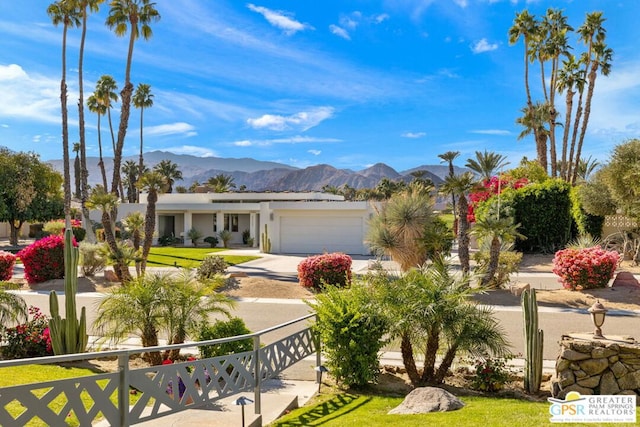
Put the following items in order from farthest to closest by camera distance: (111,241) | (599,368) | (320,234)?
1. (320,234)
2. (111,241)
3. (599,368)

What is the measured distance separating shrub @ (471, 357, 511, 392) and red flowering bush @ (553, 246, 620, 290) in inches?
377

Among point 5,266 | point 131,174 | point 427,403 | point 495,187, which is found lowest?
point 427,403

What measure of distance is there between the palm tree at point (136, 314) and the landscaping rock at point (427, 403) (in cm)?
412

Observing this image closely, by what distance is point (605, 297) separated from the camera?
14953mm

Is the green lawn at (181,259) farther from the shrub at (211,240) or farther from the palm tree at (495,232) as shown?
the palm tree at (495,232)

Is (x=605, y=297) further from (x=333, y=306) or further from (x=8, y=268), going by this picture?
(x=8, y=268)

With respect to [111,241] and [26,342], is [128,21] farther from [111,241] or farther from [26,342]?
[26,342]

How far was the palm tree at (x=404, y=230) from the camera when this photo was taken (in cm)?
1816

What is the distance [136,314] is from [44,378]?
1.56 metres

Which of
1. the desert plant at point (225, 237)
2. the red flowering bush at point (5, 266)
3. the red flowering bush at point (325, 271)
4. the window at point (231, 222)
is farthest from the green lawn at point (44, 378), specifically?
the window at point (231, 222)

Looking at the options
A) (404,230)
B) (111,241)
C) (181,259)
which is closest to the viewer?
(111,241)

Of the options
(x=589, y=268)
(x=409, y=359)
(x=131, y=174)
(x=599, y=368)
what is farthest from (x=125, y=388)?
(x=131, y=174)

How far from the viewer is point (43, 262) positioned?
18.8m

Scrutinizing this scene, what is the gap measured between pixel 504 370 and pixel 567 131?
3615 centimetres
